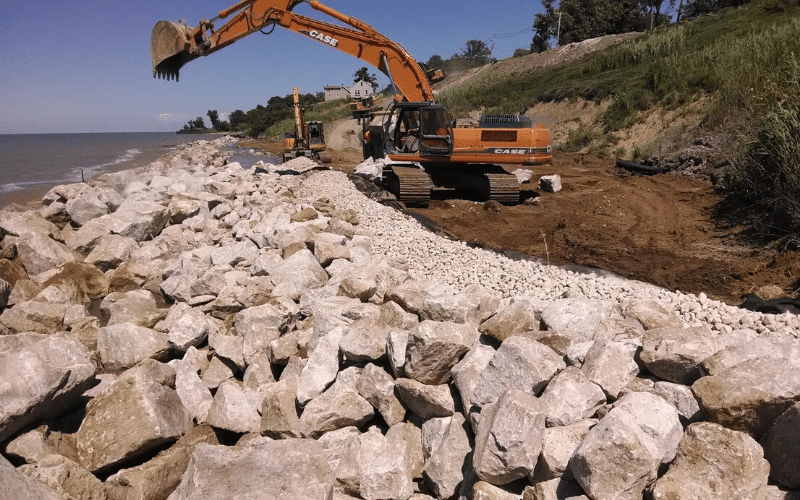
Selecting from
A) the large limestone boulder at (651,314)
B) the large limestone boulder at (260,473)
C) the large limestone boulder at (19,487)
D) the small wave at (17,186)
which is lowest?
the large limestone boulder at (260,473)

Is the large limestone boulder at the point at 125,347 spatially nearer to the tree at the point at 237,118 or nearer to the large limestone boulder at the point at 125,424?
the large limestone boulder at the point at 125,424

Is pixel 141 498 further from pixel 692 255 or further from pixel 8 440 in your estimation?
pixel 692 255

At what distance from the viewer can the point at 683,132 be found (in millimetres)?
13547

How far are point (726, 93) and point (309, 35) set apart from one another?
369 inches

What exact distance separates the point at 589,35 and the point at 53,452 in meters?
47.9

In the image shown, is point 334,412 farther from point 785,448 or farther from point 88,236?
point 88,236

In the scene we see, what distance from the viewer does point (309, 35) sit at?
11859mm

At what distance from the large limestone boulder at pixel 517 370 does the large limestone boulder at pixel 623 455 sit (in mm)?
571

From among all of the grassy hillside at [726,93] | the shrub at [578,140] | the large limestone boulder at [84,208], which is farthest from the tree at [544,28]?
the large limestone boulder at [84,208]

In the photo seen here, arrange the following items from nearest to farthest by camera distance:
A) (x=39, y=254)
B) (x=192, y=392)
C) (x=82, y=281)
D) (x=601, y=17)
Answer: (x=192, y=392), (x=82, y=281), (x=39, y=254), (x=601, y=17)

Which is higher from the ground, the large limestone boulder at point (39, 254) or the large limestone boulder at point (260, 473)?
the large limestone boulder at point (39, 254)

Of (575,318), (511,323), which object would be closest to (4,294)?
(511,323)

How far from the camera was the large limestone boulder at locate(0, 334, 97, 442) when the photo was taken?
10.6 ft

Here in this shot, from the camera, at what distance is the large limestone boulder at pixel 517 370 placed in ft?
9.79
